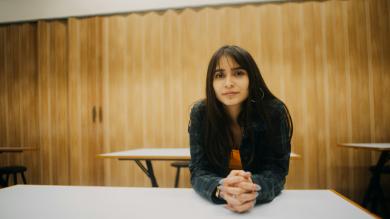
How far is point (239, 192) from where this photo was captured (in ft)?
2.55

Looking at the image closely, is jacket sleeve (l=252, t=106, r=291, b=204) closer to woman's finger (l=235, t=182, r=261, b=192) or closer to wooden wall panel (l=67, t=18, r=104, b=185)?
woman's finger (l=235, t=182, r=261, b=192)

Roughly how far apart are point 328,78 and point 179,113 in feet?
7.08

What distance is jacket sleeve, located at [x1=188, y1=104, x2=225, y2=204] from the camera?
95 cm

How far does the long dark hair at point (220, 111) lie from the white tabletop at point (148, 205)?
0.82 feet

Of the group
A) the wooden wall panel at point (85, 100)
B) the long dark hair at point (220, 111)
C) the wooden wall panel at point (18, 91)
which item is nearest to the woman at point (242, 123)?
the long dark hair at point (220, 111)

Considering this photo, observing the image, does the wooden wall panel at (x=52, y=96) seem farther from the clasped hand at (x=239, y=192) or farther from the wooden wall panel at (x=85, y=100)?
the clasped hand at (x=239, y=192)

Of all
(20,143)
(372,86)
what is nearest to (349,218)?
(372,86)

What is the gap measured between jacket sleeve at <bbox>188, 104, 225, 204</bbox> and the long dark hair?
32 millimetres

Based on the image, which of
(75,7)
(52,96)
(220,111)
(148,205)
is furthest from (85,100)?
(148,205)

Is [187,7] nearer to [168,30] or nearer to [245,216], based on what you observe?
[168,30]

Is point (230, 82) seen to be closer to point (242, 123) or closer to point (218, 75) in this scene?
point (218, 75)

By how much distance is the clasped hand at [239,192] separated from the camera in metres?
0.76

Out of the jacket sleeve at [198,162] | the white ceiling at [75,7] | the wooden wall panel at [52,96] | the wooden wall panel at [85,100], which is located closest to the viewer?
the jacket sleeve at [198,162]

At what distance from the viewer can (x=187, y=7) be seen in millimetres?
3850
